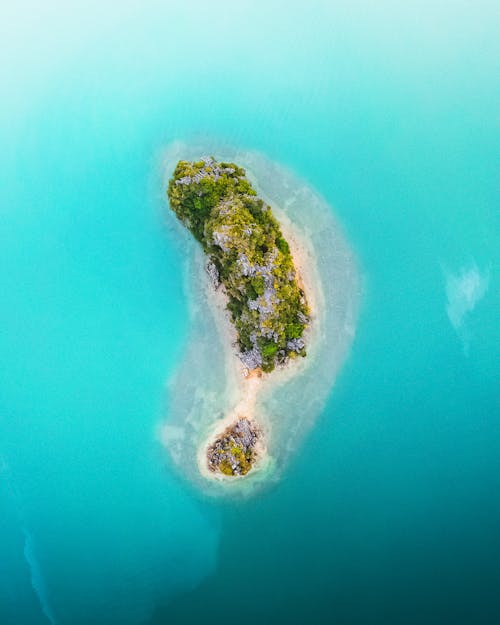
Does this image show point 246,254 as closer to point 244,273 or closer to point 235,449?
point 244,273

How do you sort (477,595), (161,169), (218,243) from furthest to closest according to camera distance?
(161,169) → (477,595) → (218,243)

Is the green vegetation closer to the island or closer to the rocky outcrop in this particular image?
the island

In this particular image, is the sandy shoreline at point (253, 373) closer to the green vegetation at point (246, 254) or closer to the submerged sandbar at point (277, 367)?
the submerged sandbar at point (277, 367)

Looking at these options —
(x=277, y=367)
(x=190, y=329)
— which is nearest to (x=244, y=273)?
(x=190, y=329)

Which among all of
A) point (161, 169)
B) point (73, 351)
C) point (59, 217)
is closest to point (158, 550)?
point (73, 351)

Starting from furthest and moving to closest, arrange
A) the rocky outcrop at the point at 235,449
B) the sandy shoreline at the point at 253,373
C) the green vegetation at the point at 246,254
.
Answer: the sandy shoreline at the point at 253,373
the rocky outcrop at the point at 235,449
the green vegetation at the point at 246,254

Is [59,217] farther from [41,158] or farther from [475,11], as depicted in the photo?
[475,11]

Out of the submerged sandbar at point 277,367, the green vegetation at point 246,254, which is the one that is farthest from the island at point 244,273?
the submerged sandbar at point 277,367

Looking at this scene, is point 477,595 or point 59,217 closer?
point 477,595
